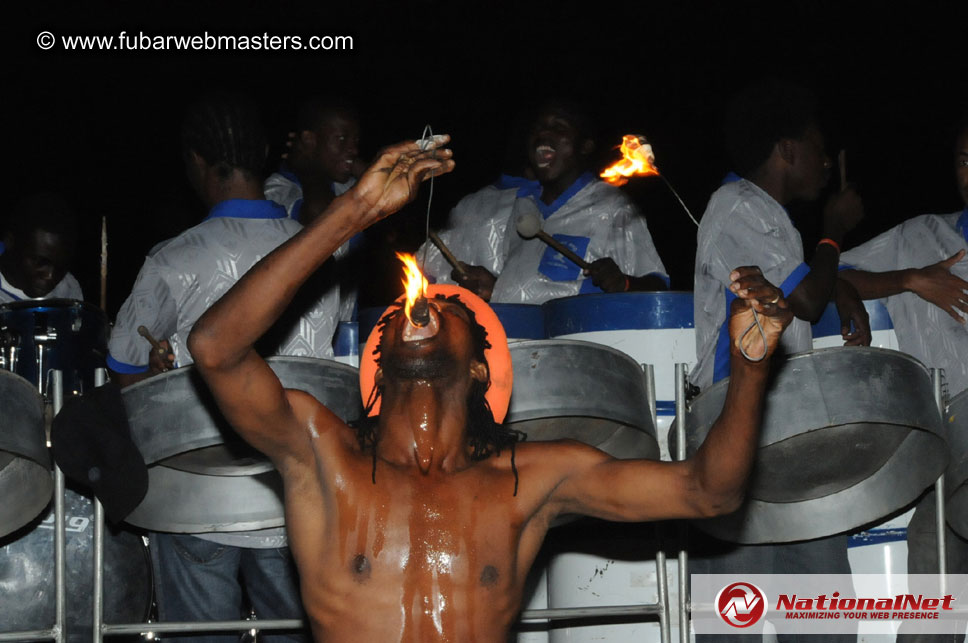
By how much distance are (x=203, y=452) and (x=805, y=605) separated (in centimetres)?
148

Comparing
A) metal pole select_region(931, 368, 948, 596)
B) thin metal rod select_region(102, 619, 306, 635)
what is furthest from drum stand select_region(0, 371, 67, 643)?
metal pole select_region(931, 368, 948, 596)

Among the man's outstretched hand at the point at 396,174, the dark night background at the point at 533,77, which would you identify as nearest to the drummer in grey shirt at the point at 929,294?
the man's outstretched hand at the point at 396,174

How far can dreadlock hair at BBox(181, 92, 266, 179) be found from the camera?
9.79ft

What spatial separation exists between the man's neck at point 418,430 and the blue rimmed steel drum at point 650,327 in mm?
965

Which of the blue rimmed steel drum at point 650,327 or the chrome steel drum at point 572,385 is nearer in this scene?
the chrome steel drum at point 572,385

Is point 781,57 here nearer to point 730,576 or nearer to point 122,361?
point 730,576

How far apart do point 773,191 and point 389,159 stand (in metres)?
1.49

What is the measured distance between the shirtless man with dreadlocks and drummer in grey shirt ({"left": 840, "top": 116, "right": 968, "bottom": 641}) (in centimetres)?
120

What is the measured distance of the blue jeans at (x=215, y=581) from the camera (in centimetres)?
279

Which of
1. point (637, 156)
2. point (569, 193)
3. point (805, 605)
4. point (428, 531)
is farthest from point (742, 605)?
point (569, 193)

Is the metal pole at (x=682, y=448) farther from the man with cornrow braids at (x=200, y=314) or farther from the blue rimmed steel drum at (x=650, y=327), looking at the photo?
the man with cornrow braids at (x=200, y=314)

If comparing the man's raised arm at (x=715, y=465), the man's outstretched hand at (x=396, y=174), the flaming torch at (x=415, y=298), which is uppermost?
the man's outstretched hand at (x=396, y=174)

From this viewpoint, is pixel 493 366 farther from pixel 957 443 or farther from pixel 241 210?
pixel 957 443

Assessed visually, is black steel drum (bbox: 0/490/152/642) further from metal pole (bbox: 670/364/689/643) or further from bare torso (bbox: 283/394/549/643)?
metal pole (bbox: 670/364/689/643)
